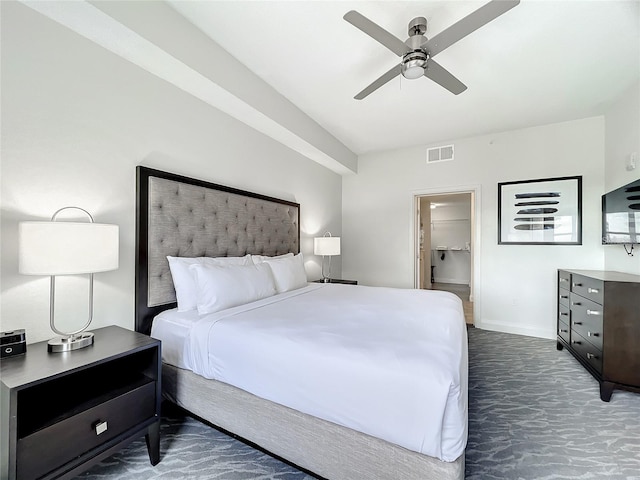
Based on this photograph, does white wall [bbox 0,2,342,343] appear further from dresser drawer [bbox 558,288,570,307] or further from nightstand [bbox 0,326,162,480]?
dresser drawer [bbox 558,288,570,307]

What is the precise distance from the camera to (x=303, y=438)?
1.31 m

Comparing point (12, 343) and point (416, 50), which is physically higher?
point (416, 50)

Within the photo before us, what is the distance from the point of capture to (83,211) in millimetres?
1679

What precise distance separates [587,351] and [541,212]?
74.5 inches

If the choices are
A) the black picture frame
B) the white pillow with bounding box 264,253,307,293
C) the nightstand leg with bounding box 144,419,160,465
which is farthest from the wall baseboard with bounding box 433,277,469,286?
the nightstand leg with bounding box 144,419,160,465

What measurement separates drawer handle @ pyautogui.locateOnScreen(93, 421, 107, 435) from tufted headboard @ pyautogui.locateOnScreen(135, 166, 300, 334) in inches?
29.6

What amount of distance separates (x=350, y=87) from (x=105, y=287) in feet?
8.94

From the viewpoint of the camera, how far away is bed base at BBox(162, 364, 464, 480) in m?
1.08

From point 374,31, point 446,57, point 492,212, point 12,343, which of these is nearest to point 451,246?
point 492,212

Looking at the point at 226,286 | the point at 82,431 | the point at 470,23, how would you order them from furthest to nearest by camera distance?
the point at 226,286
the point at 470,23
the point at 82,431

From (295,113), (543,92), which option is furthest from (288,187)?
(543,92)

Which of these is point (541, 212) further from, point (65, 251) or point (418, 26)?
point (65, 251)

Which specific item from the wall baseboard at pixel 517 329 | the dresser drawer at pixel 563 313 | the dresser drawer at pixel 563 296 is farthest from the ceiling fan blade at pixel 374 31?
the wall baseboard at pixel 517 329

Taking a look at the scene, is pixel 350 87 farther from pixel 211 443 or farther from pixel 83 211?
pixel 211 443
